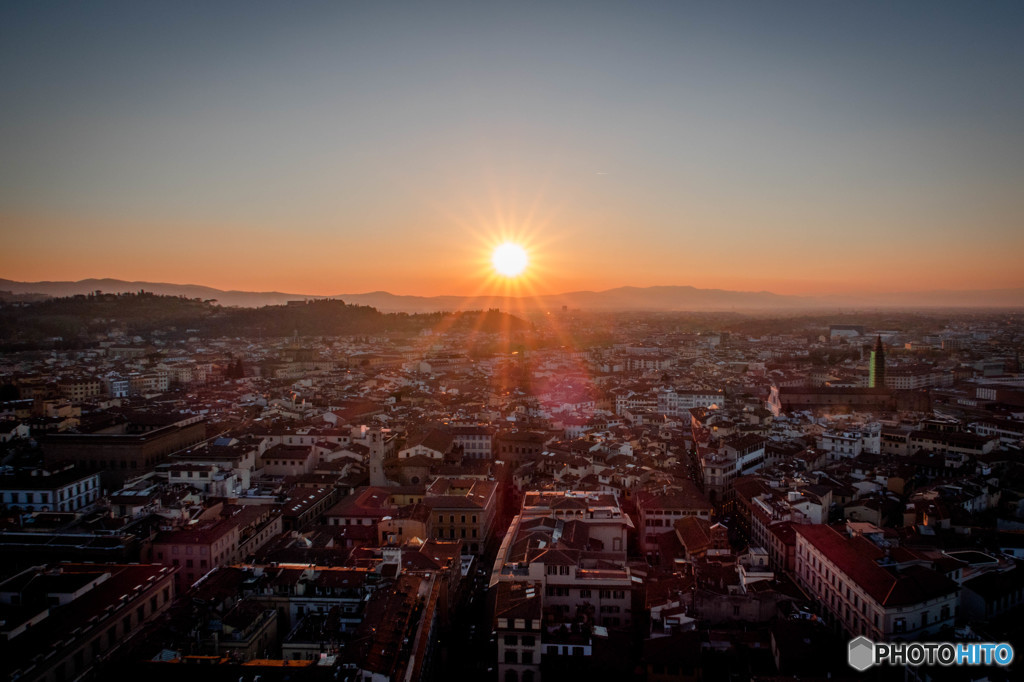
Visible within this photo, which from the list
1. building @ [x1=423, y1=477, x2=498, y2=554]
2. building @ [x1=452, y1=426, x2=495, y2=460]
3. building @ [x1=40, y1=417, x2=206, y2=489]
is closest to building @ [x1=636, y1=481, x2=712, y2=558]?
building @ [x1=423, y1=477, x2=498, y2=554]

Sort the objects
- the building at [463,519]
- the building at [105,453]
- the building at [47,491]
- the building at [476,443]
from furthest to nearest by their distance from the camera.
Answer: the building at [476,443] → the building at [105,453] → the building at [47,491] → the building at [463,519]

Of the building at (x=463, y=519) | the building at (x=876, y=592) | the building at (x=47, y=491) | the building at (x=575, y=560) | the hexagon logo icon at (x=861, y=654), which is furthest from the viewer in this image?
the building at (x=47, y=491)

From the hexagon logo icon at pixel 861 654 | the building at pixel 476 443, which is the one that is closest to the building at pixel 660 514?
the hexagon logo icon at pixel 861 654

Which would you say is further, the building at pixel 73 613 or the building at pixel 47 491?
the building at pixel 47 491

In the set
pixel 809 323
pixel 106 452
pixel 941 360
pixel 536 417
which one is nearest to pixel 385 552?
pixel 106 452

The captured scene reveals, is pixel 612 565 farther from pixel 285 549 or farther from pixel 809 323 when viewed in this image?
pixel 809 323

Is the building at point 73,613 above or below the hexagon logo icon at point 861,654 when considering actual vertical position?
above

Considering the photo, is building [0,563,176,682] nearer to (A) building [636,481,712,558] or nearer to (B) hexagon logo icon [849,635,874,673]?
(A) building [636,481,712,558]

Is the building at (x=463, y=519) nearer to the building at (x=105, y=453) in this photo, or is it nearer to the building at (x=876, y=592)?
the building at (x=876, y=592)
